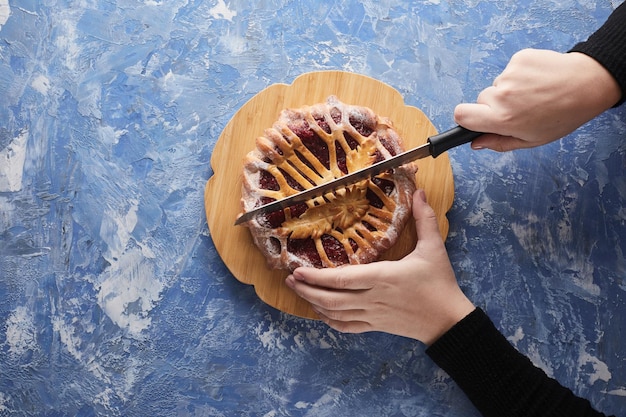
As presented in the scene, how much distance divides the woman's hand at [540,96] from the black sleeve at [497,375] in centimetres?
51

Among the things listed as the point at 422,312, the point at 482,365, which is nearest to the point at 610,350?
the point at 482,365

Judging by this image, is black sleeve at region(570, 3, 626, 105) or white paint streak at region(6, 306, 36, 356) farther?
white paint streak at region(6, 306, 36, 356)

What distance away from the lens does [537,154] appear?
1807mm

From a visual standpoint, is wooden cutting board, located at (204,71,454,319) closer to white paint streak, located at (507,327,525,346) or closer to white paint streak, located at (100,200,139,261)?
white paint streak, located at (100,200,139,261)

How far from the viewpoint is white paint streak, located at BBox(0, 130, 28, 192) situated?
1.78 meters

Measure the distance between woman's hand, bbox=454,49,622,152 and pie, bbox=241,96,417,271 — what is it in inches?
10.1

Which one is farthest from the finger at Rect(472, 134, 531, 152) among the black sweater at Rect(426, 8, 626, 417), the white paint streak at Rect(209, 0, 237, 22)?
the white paint streak at Rect(209, 0, 237, 22)

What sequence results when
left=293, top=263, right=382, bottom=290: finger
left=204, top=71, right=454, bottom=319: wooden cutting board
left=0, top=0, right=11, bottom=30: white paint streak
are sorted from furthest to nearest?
left=0, top=0, right=11, bottom=30: white paint streak → left=204, top=71, right=454, bottom=319: wooden cutting board → left=293, top=263, right=382, bottom=290: finger

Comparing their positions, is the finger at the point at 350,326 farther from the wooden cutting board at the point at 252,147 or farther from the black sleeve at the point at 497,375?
the black sleeve at the point at 497,375

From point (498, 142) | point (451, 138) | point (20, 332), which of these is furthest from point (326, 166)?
point (20, 332)

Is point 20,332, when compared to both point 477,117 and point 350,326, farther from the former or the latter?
point 477,117

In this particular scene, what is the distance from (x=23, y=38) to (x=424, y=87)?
1.18 meters

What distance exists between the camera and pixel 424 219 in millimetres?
1646

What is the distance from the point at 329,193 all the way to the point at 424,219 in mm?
261
